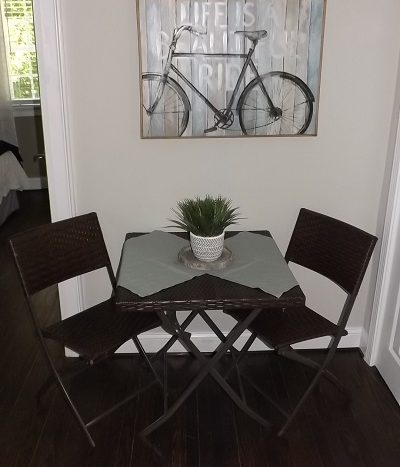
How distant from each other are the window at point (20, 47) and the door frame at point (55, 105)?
140 inches

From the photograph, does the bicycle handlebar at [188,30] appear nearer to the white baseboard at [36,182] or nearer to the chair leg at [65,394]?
the chair leg at [65,394]

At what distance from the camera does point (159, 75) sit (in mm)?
2266

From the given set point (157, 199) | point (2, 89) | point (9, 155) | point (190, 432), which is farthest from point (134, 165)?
point (2, 89)

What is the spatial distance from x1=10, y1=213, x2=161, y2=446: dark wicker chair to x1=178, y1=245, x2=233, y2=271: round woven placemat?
33 centimetres

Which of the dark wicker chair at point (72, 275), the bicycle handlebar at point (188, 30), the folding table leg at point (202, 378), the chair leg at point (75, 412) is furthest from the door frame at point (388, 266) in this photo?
the chair leg at point (75, 412)

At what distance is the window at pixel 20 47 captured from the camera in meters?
5.48

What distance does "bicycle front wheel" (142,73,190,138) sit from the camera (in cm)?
228

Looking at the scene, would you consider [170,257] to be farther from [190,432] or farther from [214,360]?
[190,432]

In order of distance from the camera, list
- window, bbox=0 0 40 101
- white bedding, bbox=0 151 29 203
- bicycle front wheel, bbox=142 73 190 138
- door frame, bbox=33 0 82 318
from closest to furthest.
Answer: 1. door frame, bbox=33 0 82 318
2. bicycle front wheel, bbox=142 73 190 138
3. white bedding, bbox=0 151 29 203
4. window, bbox=0 0 40 101

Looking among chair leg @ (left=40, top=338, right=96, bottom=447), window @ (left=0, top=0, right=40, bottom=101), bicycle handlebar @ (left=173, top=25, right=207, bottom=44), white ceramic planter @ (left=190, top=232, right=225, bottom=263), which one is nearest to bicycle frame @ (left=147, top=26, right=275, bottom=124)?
bicycle handlebar @ (left=173, top=25, right=207, bottom=44)

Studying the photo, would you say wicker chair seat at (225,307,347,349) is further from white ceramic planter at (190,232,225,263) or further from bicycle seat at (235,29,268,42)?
bicycle seat at (235,29,268,42)

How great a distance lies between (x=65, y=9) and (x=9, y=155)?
3052 mm

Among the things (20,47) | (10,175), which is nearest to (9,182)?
(10,175)

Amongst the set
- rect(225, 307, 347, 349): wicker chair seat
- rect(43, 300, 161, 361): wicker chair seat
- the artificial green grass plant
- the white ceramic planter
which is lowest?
rect(43, 300, 161, 361): wicker chair seat
